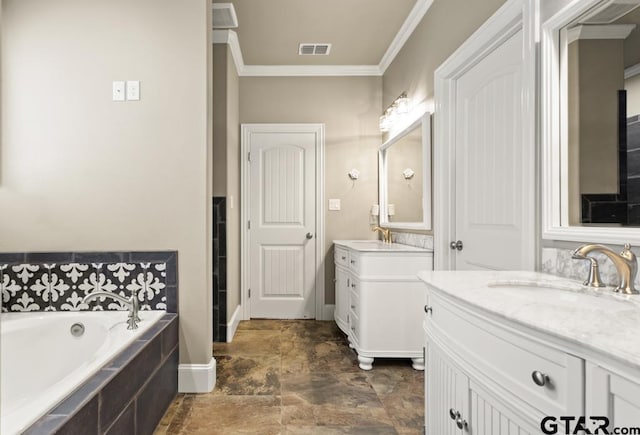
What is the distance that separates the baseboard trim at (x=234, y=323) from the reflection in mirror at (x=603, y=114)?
260 centimetres

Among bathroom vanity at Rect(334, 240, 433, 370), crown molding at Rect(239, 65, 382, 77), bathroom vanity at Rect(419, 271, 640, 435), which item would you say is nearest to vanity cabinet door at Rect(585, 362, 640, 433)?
bathroom vanity at Rect(419, 271, 640, 435)

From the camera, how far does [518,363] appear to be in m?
0.79

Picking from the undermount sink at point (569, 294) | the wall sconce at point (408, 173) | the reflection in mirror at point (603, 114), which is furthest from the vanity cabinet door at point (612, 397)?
the wall sconce at point (408, 173)

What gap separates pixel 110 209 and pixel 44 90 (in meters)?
0.79

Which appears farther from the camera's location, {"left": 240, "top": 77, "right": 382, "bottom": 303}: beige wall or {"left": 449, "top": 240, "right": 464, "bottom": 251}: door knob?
{"left": 240, "top": 77, "right": 382, "bottom": 303}: beige wall

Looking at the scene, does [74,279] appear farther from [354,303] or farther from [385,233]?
[385,233]

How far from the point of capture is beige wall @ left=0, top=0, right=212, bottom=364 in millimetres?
2068

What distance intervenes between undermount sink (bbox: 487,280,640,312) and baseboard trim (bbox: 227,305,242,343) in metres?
2.40

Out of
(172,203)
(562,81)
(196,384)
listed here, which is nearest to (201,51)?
(172,203)

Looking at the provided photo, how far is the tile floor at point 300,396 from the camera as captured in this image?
5.82 feet

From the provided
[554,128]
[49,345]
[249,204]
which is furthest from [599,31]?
[249,204]

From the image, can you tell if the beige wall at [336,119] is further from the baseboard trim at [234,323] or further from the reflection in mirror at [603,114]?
the reflection in mirror at [603,114]

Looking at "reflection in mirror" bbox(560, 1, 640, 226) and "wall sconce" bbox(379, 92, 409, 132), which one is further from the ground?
"wall sconce" bbox(379, 92, 409, 132)

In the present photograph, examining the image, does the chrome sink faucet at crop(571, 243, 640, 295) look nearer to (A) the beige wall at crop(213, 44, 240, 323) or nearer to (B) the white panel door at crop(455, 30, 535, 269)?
(B) the white panel door at crop(455, 30, 535, 269)
